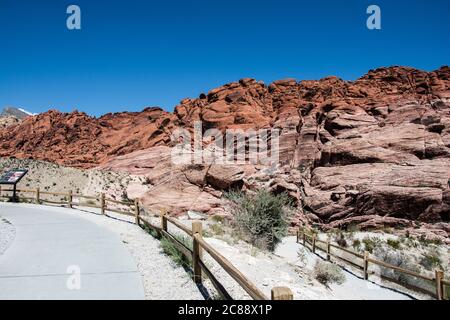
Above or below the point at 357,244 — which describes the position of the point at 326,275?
above

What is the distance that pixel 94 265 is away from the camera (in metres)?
7.96

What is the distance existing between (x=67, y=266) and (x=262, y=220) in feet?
43.5

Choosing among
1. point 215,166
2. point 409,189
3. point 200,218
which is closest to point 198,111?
point 215,166

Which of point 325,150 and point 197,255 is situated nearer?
point 197,255

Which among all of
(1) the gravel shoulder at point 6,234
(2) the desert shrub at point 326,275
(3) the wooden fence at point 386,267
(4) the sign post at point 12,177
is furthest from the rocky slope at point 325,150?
(2) the desert shrub at point 326,275

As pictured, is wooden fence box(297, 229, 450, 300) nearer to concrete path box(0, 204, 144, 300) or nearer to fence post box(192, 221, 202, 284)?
fence post box(192, 221, 202, 284)

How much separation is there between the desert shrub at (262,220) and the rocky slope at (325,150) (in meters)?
7.43

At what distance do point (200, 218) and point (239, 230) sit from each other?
780cm

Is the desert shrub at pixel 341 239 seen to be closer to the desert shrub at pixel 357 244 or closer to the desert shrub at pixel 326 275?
the desert shrub at pixel 357 244

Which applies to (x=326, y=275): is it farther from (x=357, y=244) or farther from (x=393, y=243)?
(x=393, y=243)

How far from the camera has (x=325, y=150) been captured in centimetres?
3662

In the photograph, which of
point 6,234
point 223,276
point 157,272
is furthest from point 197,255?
point 6,234

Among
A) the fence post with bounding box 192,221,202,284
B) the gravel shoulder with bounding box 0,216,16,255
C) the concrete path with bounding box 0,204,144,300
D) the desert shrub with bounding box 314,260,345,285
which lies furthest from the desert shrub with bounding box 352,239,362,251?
the gravel shoulder with bounding box 0,216,16,255
